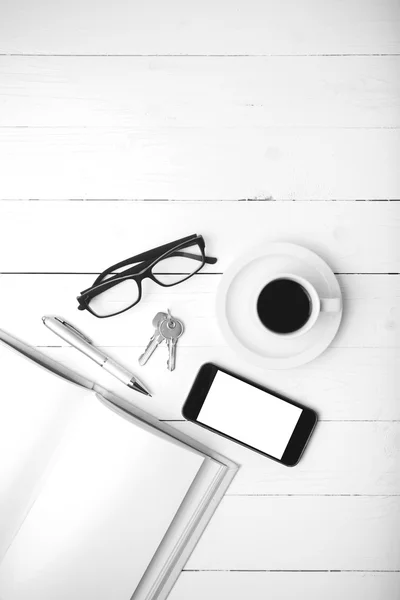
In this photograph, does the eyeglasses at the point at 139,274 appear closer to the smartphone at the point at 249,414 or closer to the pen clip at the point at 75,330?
the pen clip at the point at 75,330

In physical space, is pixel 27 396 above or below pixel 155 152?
below

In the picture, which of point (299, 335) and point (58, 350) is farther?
point (58, 350)

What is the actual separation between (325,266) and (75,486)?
0.48 meters

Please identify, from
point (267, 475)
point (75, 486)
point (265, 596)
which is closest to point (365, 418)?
point (267, 475)

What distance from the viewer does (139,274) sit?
0.69 m

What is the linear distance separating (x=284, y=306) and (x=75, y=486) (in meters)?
0.39

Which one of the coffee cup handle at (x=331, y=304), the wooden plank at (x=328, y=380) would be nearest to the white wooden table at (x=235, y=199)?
the wooden plank at (x=328, y=380)

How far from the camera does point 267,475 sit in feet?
2.39

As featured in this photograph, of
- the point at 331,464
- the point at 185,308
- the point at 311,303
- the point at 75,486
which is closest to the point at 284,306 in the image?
the point at 311,303

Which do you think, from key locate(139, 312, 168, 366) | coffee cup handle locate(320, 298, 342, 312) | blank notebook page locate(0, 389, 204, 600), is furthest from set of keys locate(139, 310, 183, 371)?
coffee cup handle locate(320, 298, 342, 312)

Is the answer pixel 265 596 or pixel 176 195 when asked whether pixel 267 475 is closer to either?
pixel 265 596

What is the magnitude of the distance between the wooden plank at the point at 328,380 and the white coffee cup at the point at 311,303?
0.38 feet

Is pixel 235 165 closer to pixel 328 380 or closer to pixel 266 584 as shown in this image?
pixel 328 380

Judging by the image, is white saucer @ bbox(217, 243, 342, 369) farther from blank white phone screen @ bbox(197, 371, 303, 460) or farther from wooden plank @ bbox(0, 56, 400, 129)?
wooden plank @ bbox(0, 56, 400, 129)
